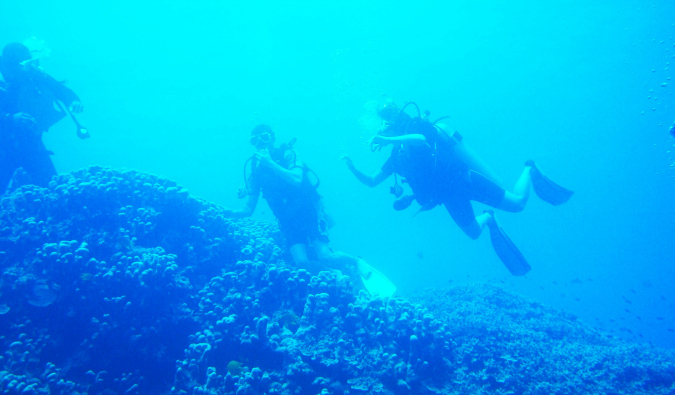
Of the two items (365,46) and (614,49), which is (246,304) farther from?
(614,49)

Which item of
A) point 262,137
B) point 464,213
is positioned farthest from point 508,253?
point 262,137

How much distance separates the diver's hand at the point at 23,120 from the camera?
296 inches

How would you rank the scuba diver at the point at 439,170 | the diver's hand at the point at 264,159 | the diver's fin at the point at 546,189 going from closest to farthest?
the scuba diver at the point at 439,170 → the diver's hand at the point at 264,159 → the diver's fin at the point at 546,189

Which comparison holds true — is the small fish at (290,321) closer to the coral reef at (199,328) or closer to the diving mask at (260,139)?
the coral reef at (199,328)

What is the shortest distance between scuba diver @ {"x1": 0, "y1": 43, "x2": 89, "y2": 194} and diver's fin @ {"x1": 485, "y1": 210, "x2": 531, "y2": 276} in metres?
10.2

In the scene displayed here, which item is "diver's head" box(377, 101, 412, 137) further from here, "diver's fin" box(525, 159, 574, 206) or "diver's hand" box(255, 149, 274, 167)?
"diver's fin" box(525, 159, 574, 206)

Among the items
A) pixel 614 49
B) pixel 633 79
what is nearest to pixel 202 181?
pixel 614 49

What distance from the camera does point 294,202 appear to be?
25.5 ft

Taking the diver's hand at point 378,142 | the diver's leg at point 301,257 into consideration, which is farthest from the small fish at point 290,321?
the diver's hand at point 378,142

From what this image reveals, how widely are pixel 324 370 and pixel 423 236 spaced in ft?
199

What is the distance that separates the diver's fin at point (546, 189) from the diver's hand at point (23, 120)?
467 inches

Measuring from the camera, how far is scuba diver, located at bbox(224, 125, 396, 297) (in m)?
7.65

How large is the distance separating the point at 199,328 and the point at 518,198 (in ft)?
22.7

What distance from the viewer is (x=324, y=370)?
4.32m
